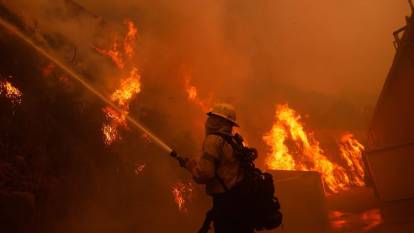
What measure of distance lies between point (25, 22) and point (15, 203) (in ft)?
13.5

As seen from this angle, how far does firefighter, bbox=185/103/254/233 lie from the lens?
321cm

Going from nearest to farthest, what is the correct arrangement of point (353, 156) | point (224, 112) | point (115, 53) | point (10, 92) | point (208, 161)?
1. point (208, 161)
2. point (224, 112)
3. point (10, 92)
4. point (115, 53)
5. point (353, 156)

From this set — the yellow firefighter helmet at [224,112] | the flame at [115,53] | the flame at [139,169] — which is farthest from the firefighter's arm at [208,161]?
the flame at [115,53]

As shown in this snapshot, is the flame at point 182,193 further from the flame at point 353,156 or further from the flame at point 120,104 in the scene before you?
the flame at point 353,156

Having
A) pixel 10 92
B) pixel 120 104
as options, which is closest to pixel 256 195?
pixel 10 92

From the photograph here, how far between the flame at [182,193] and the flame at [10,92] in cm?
400

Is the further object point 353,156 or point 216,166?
point 353,156

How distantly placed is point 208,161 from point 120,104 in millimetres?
5697

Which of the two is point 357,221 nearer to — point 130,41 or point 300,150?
point 130,41

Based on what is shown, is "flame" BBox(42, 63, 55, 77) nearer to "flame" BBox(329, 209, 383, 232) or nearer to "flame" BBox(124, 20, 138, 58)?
"flame" BBox(124, 20, 138, 58)

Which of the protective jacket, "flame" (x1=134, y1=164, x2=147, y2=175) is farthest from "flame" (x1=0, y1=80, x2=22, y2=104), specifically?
the protective jacket

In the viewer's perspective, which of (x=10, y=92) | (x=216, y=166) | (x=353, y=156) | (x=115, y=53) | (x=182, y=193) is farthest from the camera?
(x=353, y=156)

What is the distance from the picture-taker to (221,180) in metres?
3.28

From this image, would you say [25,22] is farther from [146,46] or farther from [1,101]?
[146,46]
